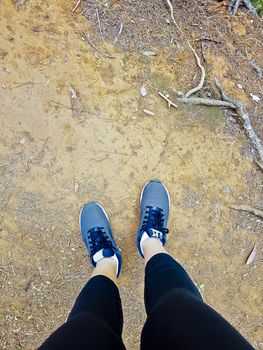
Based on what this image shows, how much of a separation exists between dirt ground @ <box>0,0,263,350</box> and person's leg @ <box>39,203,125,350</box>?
0.12 metres

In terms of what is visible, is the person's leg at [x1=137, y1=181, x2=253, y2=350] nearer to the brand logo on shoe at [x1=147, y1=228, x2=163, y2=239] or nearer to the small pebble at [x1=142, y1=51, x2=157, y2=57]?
the brand logo on shoe at [x1=147, y1=228, x2=163, y2=239]

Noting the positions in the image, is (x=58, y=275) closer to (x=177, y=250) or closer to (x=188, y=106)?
(x=177, y=250)

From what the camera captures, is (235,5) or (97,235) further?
(235,5)

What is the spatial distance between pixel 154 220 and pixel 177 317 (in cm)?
113

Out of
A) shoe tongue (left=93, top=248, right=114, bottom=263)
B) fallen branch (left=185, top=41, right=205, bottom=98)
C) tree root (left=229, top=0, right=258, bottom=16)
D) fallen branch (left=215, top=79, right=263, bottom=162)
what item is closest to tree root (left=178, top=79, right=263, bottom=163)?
fallen branch (left=215, top=79, right=263, bottom=162)

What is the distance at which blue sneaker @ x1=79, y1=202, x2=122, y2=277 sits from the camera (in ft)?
9.02

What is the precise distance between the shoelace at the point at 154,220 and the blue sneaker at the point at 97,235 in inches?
9.8

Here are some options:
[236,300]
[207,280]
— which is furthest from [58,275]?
[236,300]

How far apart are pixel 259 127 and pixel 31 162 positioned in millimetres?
1687

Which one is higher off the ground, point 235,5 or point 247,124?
point 235,5

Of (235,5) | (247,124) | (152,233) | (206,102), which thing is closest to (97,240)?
(152,233)

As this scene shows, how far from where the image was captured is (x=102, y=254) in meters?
2.72

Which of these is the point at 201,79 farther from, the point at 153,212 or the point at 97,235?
the point at 97,235

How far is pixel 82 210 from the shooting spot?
2.85 metres
